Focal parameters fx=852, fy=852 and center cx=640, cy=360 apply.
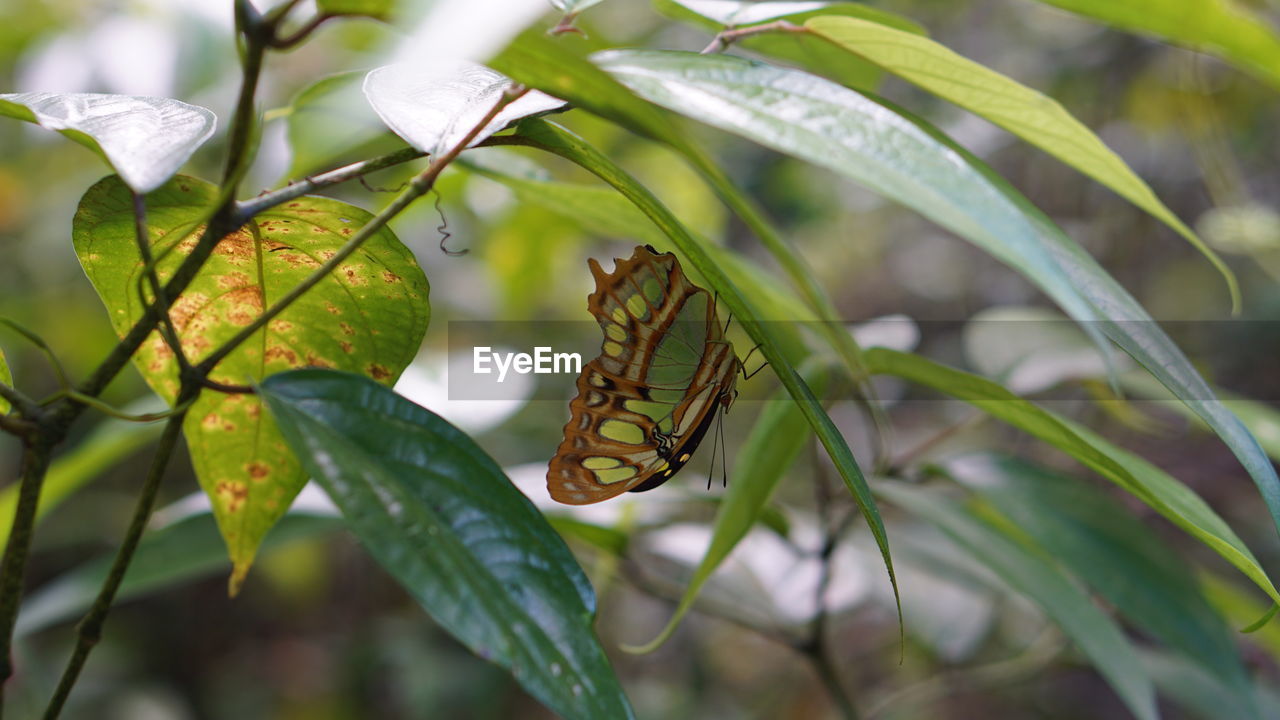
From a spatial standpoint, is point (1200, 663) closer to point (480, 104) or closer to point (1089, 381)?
point (1089, 381)

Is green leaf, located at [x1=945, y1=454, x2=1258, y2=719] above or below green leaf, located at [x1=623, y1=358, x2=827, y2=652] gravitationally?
below

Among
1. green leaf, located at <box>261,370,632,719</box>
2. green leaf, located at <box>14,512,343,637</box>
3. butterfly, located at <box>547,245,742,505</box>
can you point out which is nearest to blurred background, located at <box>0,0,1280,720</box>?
green leaf, located at <box>14,512,343,637</box>

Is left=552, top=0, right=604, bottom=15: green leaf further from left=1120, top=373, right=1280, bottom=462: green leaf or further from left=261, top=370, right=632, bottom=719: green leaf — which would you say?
left=1120, top=373, right=1280, bottom=462: green leaf

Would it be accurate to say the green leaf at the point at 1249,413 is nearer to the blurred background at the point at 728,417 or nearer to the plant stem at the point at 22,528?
the blurred background at the point at 728,417

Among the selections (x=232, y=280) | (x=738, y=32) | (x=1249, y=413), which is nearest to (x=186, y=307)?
(x=232, y=280)

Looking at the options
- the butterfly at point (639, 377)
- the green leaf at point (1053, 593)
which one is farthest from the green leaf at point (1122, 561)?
the butterfly at point (639, 377)
